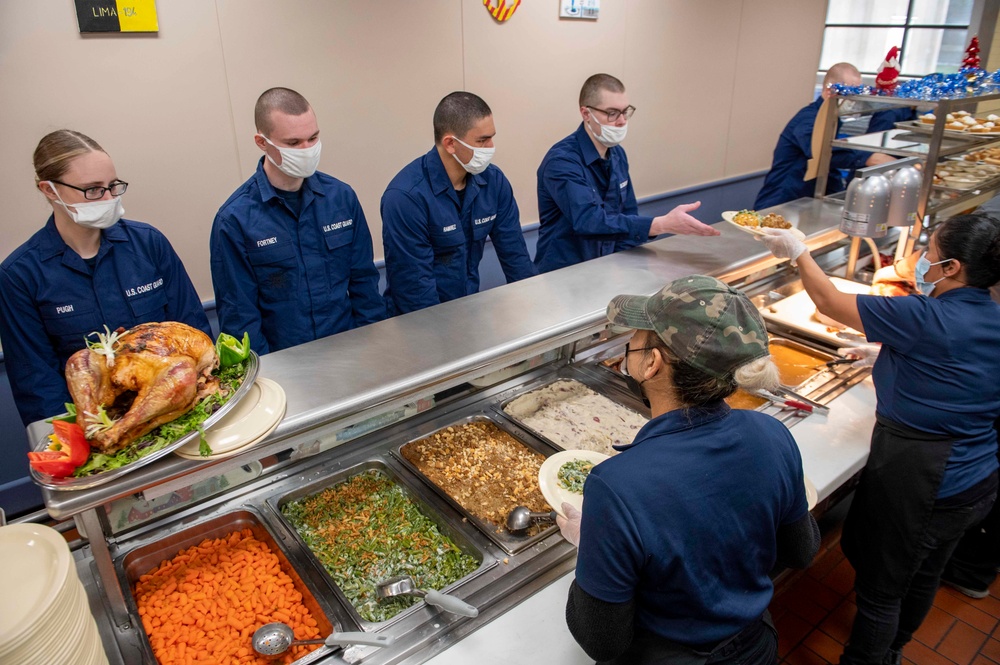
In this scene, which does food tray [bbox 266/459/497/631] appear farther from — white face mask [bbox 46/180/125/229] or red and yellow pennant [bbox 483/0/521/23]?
red and yellow pennant [bbox 483/0/521/23]

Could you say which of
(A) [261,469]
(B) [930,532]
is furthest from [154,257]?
(B) [930,532]

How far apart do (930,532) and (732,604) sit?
1376 millimetres

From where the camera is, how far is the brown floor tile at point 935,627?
114 inches

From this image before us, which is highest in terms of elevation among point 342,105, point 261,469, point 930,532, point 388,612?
point 342,105

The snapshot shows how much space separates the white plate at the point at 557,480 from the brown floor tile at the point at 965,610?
7.23 ft

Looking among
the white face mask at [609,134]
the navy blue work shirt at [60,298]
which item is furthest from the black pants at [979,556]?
the navy blue work shirt at [60,298]

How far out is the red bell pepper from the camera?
1315 millimetres

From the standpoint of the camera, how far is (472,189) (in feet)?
10.8

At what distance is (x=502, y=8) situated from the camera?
500cm

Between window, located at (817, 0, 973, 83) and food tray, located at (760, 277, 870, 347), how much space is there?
581 cm

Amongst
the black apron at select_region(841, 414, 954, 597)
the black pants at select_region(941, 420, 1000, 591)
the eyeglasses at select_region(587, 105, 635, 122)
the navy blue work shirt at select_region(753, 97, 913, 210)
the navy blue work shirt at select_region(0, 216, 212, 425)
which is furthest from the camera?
the navy blue work shirt at select_region(753, 97, 913, 210)

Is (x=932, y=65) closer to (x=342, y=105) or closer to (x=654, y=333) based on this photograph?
(x=342, y=105)

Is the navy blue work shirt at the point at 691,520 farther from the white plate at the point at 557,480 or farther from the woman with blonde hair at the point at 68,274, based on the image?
the woman with blonde hair at the point at 68,274

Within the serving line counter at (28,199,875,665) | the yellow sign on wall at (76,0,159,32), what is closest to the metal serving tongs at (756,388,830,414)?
the serving line counter at (28,199,875,665)
